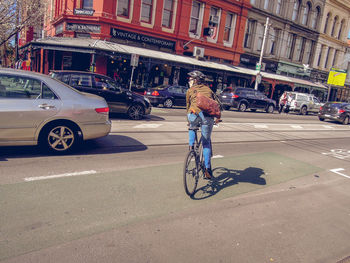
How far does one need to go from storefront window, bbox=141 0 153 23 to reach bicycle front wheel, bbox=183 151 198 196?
2122 centimetres

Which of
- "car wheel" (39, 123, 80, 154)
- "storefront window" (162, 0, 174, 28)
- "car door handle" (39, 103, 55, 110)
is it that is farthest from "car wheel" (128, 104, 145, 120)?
"storefront window" (162, 0, 174, 28)

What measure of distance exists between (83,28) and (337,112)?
63.3ft

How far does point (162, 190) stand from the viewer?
4.87 meters

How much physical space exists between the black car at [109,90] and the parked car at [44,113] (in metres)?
4.96

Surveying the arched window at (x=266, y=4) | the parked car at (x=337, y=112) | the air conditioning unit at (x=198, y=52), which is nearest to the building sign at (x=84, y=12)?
the air conditioning unit at (x=198, y=52)

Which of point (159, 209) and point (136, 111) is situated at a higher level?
point (136, 111)

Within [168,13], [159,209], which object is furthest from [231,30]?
[159,209]

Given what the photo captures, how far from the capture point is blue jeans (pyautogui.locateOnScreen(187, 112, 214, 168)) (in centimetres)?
473

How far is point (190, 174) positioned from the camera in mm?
4566

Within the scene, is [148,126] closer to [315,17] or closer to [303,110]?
[303,110]

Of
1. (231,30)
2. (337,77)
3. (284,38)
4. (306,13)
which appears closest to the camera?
(231,30)

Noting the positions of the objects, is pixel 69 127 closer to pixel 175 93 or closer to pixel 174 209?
pixel 174 209

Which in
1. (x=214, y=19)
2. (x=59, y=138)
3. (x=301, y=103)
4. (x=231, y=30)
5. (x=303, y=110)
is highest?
(x=214, y=19)

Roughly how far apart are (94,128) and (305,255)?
4.62 meters
